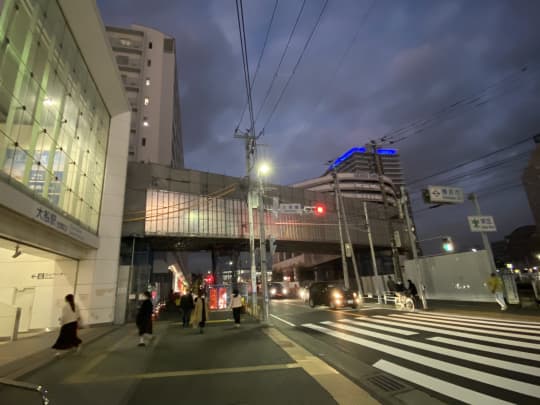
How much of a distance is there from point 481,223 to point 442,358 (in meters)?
13.2

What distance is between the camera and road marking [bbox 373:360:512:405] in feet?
13.4

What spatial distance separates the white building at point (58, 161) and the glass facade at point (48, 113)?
0.04m

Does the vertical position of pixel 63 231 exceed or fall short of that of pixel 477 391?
it exceeds it

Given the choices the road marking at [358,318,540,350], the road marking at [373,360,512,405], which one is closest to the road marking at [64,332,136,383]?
the road marking at [373,360,512,405]

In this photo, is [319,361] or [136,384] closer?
[136,384]

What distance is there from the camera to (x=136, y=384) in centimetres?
525

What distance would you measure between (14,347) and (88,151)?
9.83m

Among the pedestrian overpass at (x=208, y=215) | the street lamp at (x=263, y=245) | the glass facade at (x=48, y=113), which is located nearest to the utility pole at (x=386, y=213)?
the pedestrian overpass at (x=208, y=215)

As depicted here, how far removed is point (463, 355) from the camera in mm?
6391

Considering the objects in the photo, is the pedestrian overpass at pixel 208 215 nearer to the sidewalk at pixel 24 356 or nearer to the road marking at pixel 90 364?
the road marking at pixel 90 364

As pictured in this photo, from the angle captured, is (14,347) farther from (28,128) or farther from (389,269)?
(389,269)

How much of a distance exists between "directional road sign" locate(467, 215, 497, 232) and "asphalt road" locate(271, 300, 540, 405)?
6823 millimetres

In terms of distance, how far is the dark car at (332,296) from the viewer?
18806 mm

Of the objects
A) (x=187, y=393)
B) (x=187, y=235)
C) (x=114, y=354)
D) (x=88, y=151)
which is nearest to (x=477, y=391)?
(x=187, y=393)
